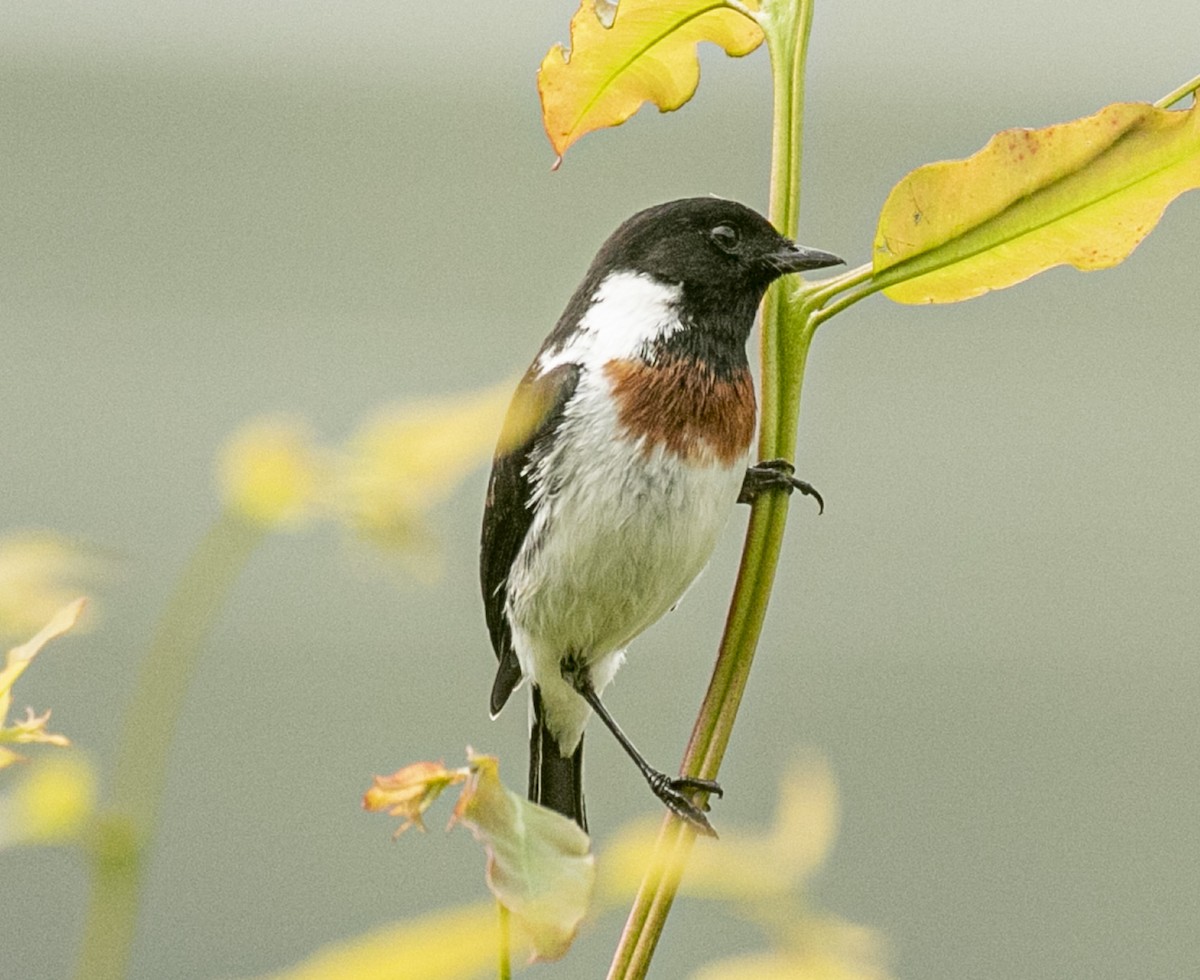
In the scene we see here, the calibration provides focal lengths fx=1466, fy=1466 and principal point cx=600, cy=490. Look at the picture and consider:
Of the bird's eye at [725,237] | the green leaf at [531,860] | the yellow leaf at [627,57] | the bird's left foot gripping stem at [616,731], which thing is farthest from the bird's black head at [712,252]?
the green leaf at [531,860]

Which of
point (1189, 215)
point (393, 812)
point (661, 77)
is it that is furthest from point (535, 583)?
point (1189, 215)

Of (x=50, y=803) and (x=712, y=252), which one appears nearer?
(x=50, y=803)

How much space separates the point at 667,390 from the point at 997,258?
54cm

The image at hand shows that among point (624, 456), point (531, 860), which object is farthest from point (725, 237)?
point (531, 860)

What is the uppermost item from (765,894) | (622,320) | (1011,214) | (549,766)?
(622,320)

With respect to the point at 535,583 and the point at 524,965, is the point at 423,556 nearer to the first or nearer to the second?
the point at 524,965

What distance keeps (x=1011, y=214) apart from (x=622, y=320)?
60cm

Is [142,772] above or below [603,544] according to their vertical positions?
below

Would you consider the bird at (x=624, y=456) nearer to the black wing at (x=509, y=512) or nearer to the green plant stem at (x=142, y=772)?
the black wing at (x=509, y=512)

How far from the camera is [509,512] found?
3.50ft

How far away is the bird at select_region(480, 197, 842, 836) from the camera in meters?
0.95

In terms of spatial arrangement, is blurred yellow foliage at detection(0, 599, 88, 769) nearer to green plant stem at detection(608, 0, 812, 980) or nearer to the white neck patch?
green plant stem at detection(608, 0, 812, 980)

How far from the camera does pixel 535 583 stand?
1.05m

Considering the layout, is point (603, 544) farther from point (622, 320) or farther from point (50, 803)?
point (50, 803)
